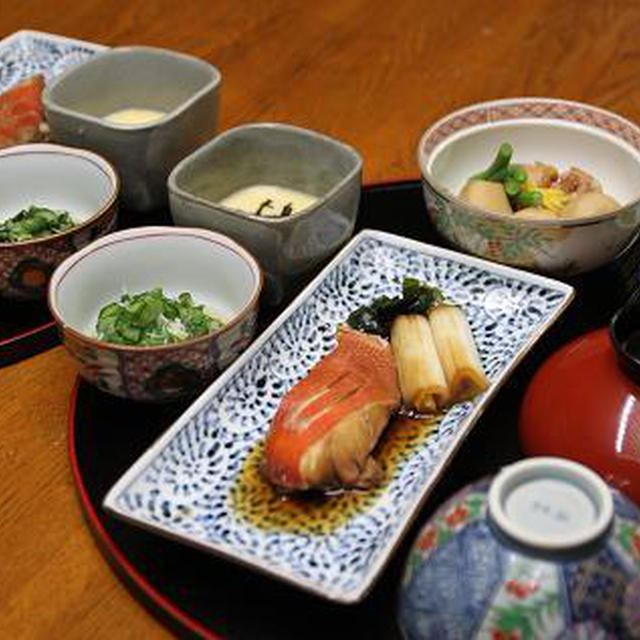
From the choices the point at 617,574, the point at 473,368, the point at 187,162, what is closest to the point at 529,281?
the point at 473,368

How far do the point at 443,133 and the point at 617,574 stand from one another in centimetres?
76

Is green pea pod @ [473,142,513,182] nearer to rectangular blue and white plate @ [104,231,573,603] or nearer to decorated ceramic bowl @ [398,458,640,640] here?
rectangular blue and white plate @ [104,231,573,603]

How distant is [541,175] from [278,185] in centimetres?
32

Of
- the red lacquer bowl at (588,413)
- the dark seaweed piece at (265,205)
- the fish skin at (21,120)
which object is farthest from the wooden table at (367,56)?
the red lacquer bowl at (588,413)

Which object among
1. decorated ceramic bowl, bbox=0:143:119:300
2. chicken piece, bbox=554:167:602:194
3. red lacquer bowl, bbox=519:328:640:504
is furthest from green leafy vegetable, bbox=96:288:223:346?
chicken piece, bbox=554:167:602:194

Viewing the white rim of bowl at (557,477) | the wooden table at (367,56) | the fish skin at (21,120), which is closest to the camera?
the white rim of bowl at (557,477)

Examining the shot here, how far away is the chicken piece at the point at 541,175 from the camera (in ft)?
4.60

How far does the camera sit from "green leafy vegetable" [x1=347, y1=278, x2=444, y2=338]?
1.23 metres

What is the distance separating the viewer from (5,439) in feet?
3.80

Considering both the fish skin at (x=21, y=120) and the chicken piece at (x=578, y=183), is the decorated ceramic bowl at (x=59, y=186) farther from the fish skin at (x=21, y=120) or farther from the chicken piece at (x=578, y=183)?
the chicken piece at (x=578, y=183)

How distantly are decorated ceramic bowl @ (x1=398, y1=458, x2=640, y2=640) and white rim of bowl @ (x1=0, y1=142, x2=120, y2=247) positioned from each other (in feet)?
2.02

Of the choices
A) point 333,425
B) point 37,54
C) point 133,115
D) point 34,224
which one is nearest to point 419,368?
point 333,425

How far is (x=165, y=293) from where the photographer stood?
Result: 1290mm

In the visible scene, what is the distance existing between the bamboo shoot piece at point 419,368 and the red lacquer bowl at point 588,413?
9 cm
